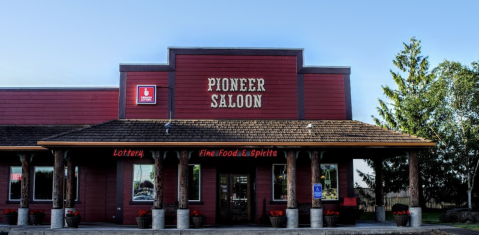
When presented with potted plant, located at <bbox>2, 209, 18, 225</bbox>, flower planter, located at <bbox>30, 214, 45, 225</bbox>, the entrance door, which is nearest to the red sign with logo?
the entrance door

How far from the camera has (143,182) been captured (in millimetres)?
19812

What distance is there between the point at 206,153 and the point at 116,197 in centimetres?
489

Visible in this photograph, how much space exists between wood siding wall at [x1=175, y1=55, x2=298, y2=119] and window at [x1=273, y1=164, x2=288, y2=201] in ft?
6.74

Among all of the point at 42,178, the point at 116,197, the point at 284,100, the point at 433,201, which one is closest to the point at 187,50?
the point at 284,100

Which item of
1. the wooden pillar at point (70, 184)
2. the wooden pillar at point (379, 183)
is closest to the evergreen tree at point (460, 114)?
the wooden pillar at point (379, 183)

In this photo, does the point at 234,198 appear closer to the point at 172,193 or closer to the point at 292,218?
the point at 172,193

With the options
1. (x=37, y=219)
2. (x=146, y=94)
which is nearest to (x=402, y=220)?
(x=146, y=94)

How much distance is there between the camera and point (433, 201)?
102 ft

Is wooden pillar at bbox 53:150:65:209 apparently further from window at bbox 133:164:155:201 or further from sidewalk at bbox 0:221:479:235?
window at bbox 133:164:155:201

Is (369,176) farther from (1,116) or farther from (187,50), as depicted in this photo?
(1,116)

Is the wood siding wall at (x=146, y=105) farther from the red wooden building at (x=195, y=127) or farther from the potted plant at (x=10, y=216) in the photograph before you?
the potted plant at (x=10, y=216)

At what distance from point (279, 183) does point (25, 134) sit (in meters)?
10.3

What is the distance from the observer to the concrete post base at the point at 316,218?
17719 millimetres

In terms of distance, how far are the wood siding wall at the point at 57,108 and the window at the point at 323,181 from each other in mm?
7187
